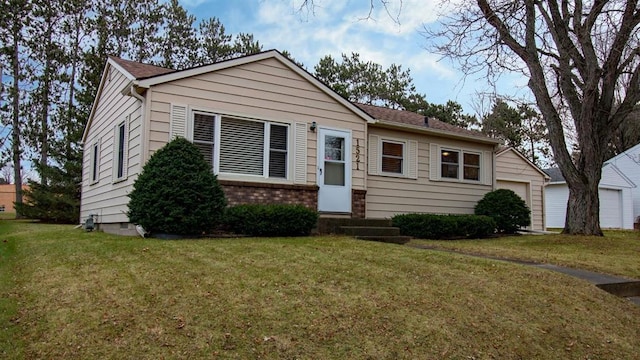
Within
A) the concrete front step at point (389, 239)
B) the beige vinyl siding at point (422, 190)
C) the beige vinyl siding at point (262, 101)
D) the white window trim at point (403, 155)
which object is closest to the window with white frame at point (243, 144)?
the beige vinyl siding at point (262, 101)

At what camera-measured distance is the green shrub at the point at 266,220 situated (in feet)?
29.2

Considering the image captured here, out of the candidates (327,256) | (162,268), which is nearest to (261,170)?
(327,256)

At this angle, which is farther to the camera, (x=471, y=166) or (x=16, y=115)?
(x=16, y=115)

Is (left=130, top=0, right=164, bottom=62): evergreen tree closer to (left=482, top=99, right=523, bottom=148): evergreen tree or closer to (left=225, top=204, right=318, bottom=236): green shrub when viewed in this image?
(left=225, top=204, right=318, bottom=236): green shrub

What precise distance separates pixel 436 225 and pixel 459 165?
3.32 m

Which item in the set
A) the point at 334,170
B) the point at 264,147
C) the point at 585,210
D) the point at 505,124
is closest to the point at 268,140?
the point at 264,147

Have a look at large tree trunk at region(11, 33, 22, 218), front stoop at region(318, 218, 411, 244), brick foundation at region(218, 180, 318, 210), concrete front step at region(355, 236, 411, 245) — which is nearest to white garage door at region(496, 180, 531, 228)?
front stoop at region(318, 218, 411, 244)

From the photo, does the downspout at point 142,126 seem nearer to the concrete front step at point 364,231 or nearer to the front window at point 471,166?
the concrete front step at point 364,231

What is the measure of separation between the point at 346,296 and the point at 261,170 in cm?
598

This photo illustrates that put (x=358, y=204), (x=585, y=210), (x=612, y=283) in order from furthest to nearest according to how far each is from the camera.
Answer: (x=585, y=210) < (x=358, y=204) < (x=612, y=283)

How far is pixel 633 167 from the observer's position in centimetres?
2883

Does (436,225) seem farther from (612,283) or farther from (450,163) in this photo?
(612,283)

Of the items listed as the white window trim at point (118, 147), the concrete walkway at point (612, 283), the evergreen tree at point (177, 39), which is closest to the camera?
the concrete walkway at point (612, 283)

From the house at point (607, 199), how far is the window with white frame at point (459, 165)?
12940 mm
